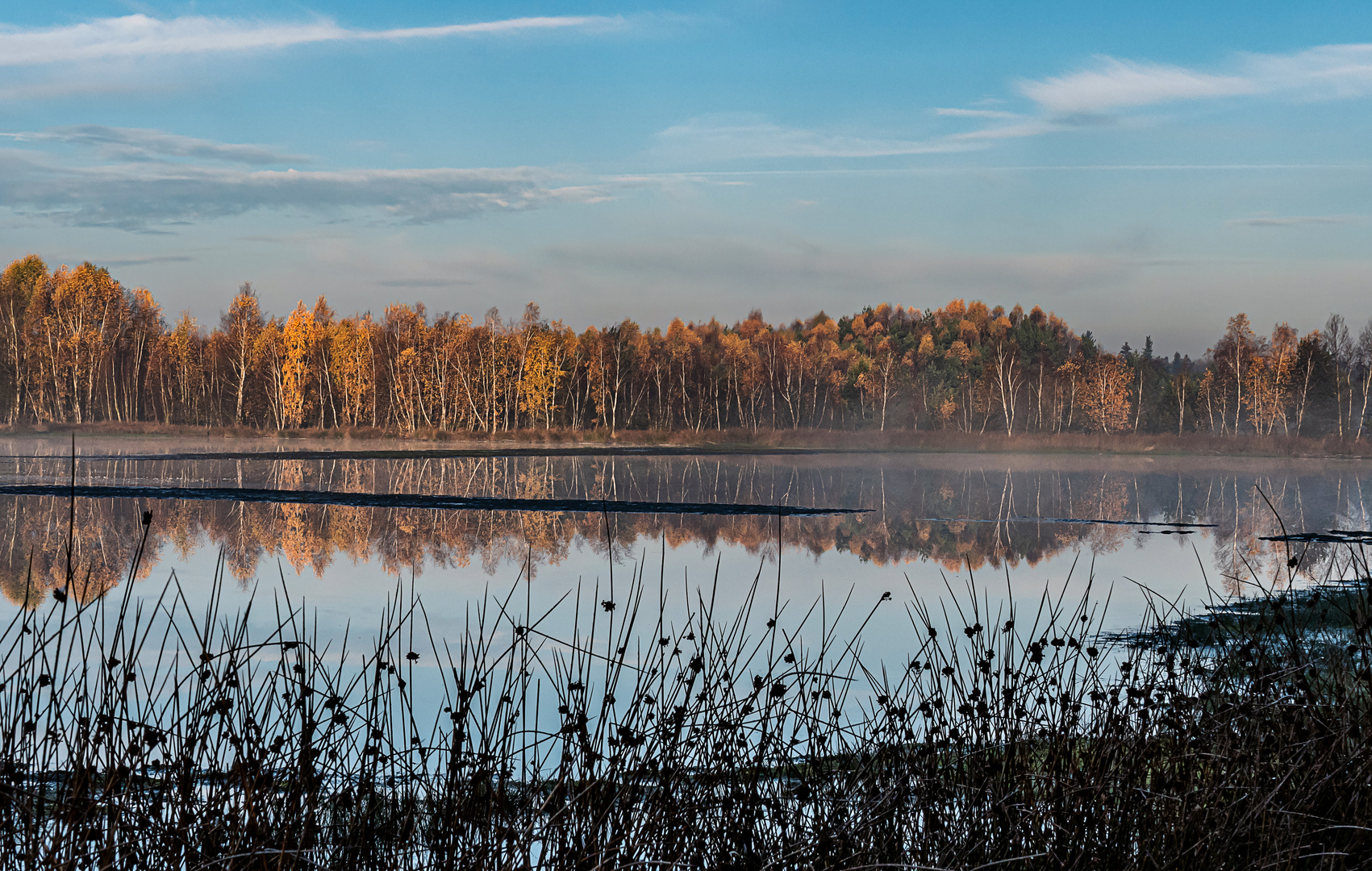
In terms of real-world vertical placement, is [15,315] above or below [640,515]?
above

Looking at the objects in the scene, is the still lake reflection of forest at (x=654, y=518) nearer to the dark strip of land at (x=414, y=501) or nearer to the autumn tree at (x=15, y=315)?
the dark strip of land at (x=414, y=501)

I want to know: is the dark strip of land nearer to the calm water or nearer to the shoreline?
the calm water

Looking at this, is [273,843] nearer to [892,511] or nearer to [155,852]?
[155,852]

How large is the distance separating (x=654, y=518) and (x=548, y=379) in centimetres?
4673

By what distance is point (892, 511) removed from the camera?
82.8ft

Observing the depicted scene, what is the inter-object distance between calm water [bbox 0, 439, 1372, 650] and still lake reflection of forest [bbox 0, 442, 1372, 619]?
0.08 m

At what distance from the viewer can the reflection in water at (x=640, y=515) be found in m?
16.9

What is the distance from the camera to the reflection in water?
16906 mm

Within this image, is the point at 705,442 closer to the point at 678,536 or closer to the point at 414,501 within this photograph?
the point at 414,501

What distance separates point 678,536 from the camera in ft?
66.3

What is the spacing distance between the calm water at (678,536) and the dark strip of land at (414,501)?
788 millimetres

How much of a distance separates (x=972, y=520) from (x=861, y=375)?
60.0 metres

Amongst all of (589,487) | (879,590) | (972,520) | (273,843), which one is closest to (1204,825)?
(273,843)

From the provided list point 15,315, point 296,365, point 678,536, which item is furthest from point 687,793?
point 15,315
